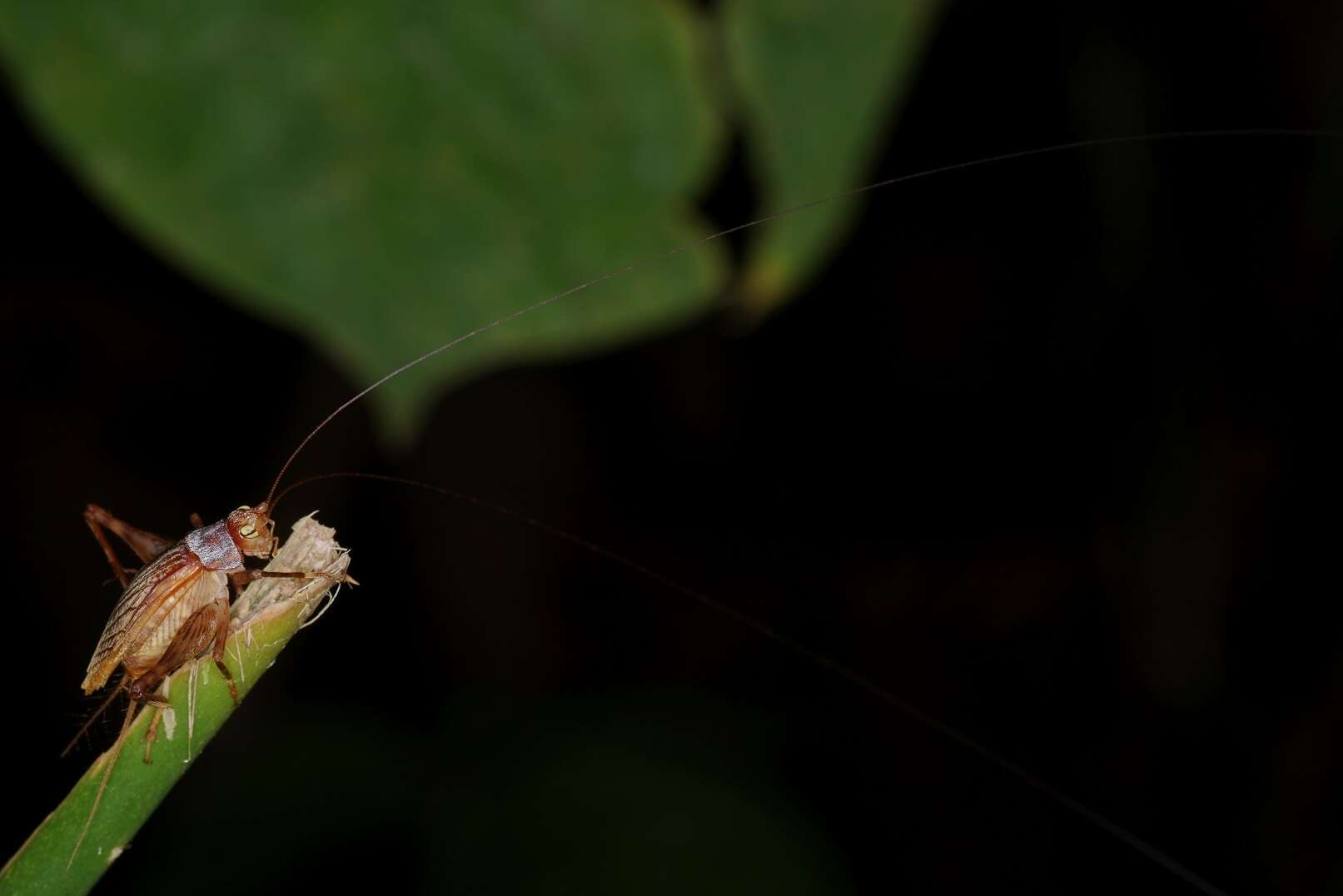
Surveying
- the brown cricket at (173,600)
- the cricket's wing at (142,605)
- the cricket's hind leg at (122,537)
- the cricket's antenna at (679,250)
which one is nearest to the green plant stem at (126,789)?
the brown cricket at (173,600)

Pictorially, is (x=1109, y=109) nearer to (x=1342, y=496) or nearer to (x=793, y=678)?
(x=1342, y=496)

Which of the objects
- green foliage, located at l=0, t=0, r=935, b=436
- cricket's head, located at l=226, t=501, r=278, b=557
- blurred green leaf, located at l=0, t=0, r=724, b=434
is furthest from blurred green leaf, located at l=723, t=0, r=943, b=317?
cricket's head, located at l=226, t=501, r=278, b=557

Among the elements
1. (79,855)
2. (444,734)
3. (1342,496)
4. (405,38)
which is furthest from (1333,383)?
(79,855)

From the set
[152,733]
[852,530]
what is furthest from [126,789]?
[852,530]

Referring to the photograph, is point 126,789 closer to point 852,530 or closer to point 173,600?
point 173,600

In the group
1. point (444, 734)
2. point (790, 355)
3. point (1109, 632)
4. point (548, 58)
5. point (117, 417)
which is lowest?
point (1109, 632)

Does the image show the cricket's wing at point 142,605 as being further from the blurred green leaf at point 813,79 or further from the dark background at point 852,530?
the dark background at point 852,530
